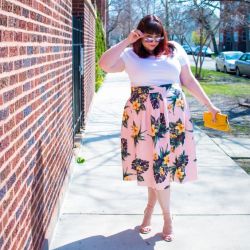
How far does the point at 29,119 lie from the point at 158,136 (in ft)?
3.55

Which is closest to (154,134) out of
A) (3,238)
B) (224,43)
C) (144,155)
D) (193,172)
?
(144,155)

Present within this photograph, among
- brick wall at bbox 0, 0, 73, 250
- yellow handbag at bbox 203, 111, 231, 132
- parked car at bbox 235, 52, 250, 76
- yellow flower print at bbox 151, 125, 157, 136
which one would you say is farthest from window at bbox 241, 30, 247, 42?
yellow flower print at bbox 151, 125, 157, 136

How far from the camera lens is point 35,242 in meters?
3.31

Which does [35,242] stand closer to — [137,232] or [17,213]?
[17,213]

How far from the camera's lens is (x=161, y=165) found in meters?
3.79

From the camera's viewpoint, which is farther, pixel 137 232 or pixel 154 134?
pixel 137 232

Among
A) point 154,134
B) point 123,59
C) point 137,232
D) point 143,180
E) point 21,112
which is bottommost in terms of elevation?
point 137,232

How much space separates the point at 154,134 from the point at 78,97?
193 inches

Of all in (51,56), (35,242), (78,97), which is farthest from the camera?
(78,97)

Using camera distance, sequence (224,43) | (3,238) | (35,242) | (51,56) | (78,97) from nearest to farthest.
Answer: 1. (3,238)
2. (35,242)
3. (51,56)
4. (78,97)
5. (224,43)

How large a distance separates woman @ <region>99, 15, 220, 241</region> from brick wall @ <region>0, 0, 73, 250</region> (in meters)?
0.61

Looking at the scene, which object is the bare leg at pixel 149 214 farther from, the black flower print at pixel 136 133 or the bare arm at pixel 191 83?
the bare arm at pixel 191 83

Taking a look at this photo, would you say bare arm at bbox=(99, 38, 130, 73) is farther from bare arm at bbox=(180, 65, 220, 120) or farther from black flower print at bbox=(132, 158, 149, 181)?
black flower print at bbox=(132, 158, 149, 181)

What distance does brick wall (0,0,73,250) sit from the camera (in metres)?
2.40
